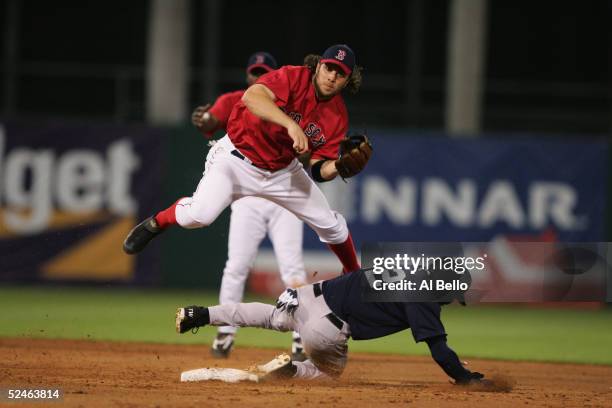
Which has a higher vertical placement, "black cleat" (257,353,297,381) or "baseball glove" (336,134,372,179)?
"baseball glove" (336,134,372,179)

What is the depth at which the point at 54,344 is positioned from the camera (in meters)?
9.40

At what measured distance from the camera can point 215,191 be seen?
7.33 metres

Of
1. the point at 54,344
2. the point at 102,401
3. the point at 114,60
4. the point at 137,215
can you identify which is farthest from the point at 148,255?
the point at 114,60

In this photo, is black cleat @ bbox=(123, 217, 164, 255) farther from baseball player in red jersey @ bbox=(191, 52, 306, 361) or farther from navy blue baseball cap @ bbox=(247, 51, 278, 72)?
navy blue baseball cap @ bbox=(247, 51, 278, 72)

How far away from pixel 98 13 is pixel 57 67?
177 centimetres

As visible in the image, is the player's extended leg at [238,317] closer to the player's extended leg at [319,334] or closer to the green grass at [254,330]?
the player's extended leg at [319,334]

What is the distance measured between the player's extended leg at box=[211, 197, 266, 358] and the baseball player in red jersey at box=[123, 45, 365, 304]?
3.78ft

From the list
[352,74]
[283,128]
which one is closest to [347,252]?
[283,128]

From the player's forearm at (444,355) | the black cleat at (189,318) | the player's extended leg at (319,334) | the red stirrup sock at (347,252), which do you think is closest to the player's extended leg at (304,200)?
the red stirrup sock at (347,252)

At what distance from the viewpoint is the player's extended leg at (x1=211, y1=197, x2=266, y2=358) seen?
8711 mm

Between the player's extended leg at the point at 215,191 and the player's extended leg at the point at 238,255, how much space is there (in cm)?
123

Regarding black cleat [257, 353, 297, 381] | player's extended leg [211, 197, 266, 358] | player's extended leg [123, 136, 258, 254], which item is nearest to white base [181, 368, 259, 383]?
black cleat [257, 353, 297, 381]

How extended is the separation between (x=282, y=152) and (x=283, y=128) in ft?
0.68

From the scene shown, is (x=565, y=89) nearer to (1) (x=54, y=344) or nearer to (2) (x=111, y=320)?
(2) (x=111, y=320)
